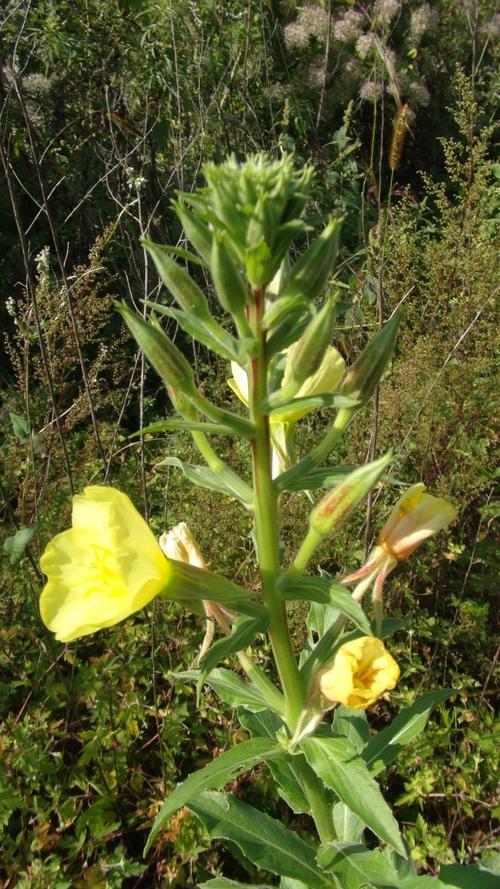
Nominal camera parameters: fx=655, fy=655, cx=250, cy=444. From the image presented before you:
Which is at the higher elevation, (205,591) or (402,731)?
(205,591)

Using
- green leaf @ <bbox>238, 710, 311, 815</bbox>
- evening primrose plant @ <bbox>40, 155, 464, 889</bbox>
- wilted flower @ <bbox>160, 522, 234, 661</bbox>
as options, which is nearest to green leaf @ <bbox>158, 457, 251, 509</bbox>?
evening primrose plant @ <bbox>40, 155, 464, 889</bbox>

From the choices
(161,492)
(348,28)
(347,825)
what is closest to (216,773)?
(347,825)

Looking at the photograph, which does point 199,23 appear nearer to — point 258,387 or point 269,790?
point 258,387

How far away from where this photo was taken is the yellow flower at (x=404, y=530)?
1158 mm

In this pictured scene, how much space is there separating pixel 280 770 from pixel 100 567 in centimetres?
72

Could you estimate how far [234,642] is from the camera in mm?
1015

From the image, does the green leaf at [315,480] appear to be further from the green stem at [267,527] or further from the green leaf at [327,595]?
the green leaf at [327,595]

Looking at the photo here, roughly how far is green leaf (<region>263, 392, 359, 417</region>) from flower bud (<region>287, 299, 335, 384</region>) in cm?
6

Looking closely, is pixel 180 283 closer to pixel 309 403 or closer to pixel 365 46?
pixel 309 403

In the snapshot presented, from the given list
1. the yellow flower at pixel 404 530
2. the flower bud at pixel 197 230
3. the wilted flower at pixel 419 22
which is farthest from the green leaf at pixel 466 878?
the wilted flower at pixel 419 22

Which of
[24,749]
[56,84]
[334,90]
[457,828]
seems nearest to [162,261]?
[24,749]

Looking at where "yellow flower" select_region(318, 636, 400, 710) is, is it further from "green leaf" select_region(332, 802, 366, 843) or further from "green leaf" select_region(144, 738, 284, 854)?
"green leaf" select_region(332, 802, 366, 843)

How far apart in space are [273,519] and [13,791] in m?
1.54

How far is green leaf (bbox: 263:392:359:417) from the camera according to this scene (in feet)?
3.10
